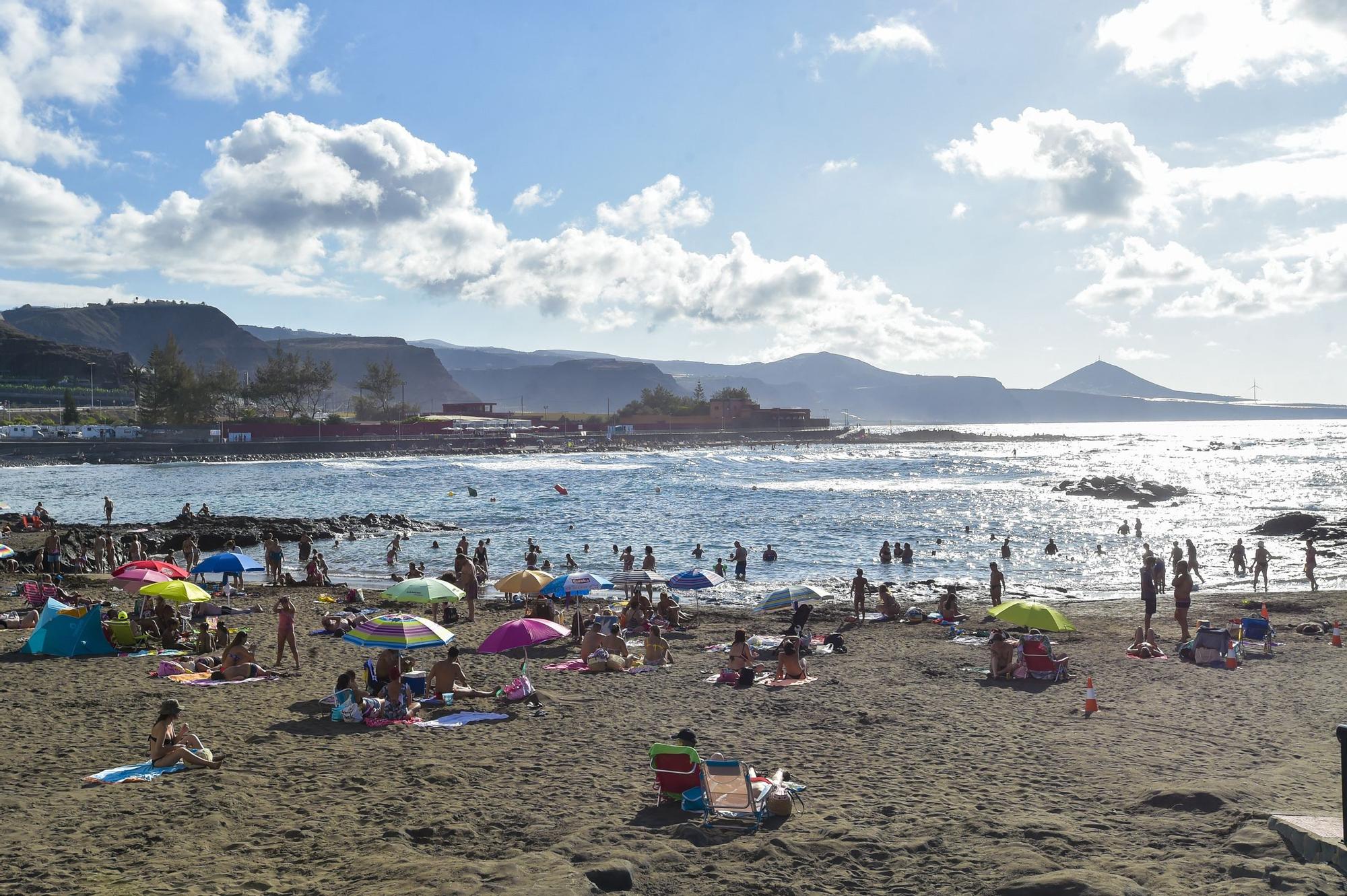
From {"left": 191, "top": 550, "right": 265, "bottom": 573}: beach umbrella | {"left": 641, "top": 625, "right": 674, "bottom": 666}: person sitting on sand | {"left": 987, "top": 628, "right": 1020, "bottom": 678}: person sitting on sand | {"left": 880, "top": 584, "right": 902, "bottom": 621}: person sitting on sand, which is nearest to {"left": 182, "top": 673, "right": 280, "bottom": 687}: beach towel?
{"left": 641, "top": 625, "right": 674, "bottom": 666}: person sitting on sand

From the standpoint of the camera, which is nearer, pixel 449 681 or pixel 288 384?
pixel 449 681

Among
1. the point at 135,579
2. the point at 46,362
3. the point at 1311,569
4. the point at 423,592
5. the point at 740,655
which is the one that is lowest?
the point at 1311,569

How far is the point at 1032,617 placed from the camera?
44.8 ft

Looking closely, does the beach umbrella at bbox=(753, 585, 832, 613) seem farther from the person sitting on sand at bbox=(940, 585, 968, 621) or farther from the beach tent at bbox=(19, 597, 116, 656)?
the beach tent at bbox=(19, 597, 116, 656)

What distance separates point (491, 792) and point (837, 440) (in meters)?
148

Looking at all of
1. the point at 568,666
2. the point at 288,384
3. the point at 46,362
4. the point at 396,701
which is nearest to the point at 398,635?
the point at 396,701

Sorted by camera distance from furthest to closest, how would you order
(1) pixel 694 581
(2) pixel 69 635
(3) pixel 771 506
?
(3) pixel 771 506 < (1) pixel 694 581 < (2) pixel 69 635

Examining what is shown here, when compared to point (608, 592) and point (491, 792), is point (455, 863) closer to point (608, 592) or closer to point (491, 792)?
point (491, 792)

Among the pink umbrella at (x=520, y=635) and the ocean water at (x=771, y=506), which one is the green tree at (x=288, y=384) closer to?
the ocean water at (x=771, y=506)

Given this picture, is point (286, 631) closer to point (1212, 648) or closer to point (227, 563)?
point (227, 563)

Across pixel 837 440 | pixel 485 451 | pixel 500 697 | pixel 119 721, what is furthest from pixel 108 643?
pixel 837 440

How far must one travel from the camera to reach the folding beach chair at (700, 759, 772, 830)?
7.18m

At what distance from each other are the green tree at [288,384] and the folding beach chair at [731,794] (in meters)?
117

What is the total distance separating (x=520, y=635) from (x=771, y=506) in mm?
37130
